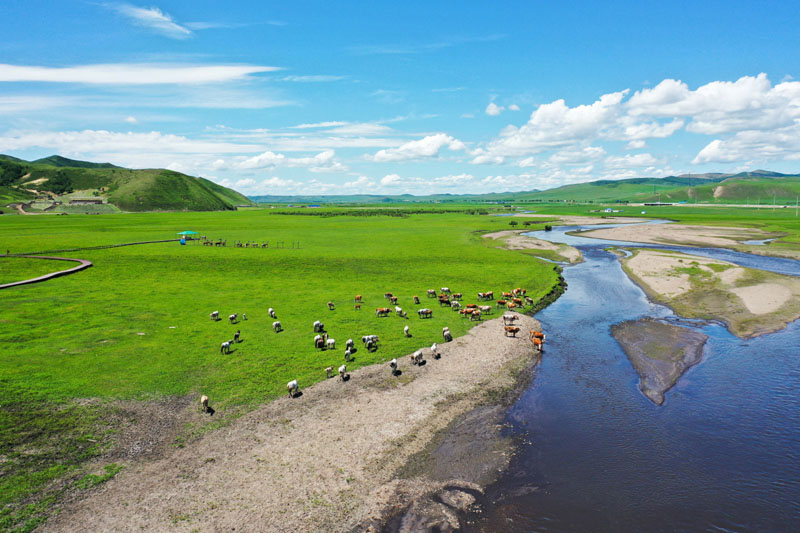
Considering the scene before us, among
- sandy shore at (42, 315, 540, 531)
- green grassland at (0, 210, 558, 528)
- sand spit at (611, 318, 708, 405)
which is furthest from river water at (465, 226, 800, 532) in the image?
green grassland at (0, 210, 558, 528)

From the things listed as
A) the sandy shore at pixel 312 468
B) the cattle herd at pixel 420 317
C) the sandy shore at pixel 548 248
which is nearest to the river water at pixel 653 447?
the sandy shore at pixel 312 468

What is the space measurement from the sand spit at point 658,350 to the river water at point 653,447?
748mm

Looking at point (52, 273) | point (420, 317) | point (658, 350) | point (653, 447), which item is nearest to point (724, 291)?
point (658, 350)

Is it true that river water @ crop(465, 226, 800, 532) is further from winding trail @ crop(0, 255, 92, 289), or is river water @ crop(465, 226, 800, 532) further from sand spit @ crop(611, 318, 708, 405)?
winding trail @ crop(0, 255, 92, 289)

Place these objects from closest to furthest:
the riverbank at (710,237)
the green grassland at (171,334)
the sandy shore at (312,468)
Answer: the sandy shore at (312,468), the green grassland at (171,334), the riverbank at (710,237)

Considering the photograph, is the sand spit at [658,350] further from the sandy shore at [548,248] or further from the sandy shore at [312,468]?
the sandy shore at [548,248]

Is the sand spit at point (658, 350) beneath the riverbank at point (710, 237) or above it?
beneath

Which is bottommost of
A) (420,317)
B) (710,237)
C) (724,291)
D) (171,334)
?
(171,334)

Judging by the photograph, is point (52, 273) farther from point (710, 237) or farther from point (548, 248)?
point (710, 237)

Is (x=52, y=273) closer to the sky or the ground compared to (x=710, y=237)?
closer to the ground

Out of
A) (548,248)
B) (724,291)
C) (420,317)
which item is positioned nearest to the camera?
(420,317)

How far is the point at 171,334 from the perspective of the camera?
34.4 metres

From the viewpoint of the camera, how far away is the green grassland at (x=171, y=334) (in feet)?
66.5

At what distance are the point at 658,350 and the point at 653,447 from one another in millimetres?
15574
